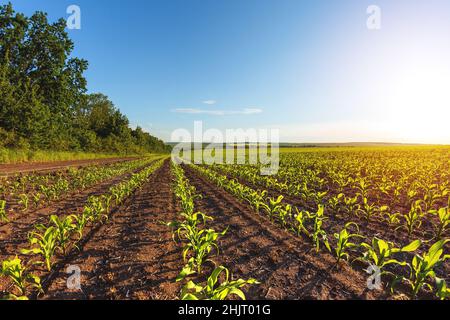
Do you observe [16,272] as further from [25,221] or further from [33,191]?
[33,191]

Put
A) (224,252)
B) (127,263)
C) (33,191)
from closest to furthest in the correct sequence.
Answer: (127,263) → (224,252) → (33,191)

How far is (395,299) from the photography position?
9.43 feet

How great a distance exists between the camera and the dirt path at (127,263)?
10.1ft

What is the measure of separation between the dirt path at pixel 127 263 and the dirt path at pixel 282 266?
3.38ft

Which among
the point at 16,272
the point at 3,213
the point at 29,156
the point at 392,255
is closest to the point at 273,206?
the point at 392,255

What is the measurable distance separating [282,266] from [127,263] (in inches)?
101

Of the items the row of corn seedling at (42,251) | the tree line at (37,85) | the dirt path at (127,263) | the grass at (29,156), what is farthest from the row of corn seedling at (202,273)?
the tree line at (37,85)

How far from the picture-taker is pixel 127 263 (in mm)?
3889

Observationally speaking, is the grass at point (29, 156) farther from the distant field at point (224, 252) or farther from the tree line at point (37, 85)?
the distant field at point (224, 252)

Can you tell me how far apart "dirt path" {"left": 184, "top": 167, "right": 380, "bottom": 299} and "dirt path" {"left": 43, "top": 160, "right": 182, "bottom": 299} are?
1030mm

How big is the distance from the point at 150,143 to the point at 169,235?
93838mm

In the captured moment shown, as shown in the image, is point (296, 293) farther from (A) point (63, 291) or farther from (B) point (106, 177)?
(B) point (106, 177)

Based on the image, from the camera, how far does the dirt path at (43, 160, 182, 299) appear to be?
3.09 m
